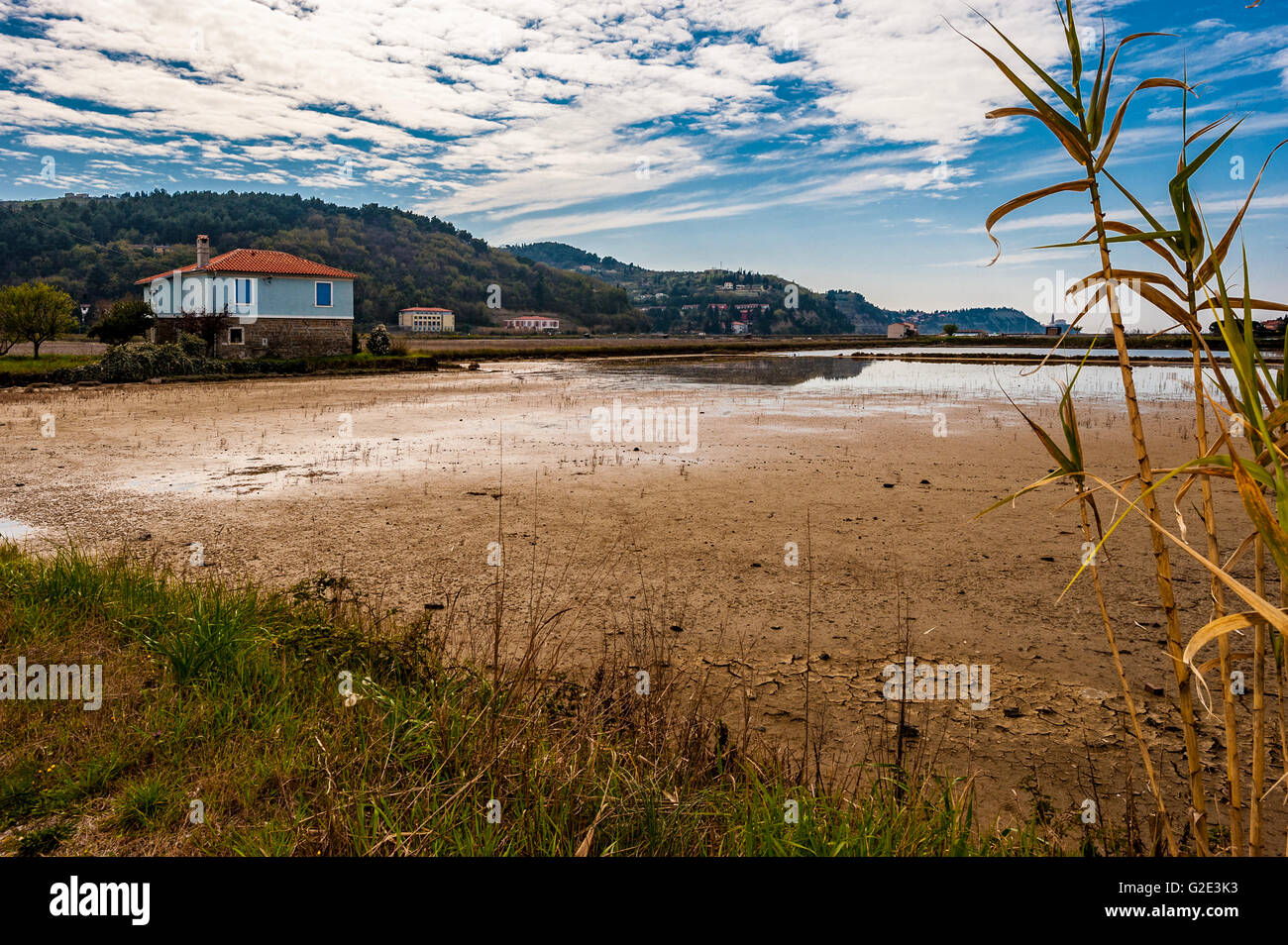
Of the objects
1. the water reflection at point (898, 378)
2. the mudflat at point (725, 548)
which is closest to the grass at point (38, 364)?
the mudflat at point (725, 548)

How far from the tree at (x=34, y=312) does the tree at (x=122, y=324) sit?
6.51ft

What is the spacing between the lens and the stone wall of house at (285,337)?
1606 inches

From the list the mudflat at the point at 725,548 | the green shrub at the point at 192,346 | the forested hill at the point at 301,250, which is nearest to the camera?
the mudflat at the point at 725,548

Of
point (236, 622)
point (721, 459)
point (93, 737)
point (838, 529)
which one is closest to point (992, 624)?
point (838, 529)

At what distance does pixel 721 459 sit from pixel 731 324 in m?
154

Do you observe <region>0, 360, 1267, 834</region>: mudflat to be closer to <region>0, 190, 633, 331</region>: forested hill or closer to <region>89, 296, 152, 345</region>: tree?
<region>89, 296, 152, 345</region>: tree

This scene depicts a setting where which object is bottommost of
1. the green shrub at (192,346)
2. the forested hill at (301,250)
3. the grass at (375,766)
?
the grass at (375,766)

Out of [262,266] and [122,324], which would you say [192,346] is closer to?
[122,324]

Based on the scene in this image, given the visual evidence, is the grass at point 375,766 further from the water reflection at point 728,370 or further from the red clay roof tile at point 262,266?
the red clay roof tile at point 262,266

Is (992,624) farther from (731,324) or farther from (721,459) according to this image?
(731,324)

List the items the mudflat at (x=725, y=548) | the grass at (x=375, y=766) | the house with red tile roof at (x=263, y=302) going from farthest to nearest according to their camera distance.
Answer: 1. the house with red tile roof at (x=263, y=302)
2. the mudflat at (x=725, y=548)
3. the grass at (x=375, y=766)

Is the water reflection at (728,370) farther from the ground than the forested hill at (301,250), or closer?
closer

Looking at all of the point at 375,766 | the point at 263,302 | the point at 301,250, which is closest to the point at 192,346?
the point at 263,302

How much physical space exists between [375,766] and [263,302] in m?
45.1
